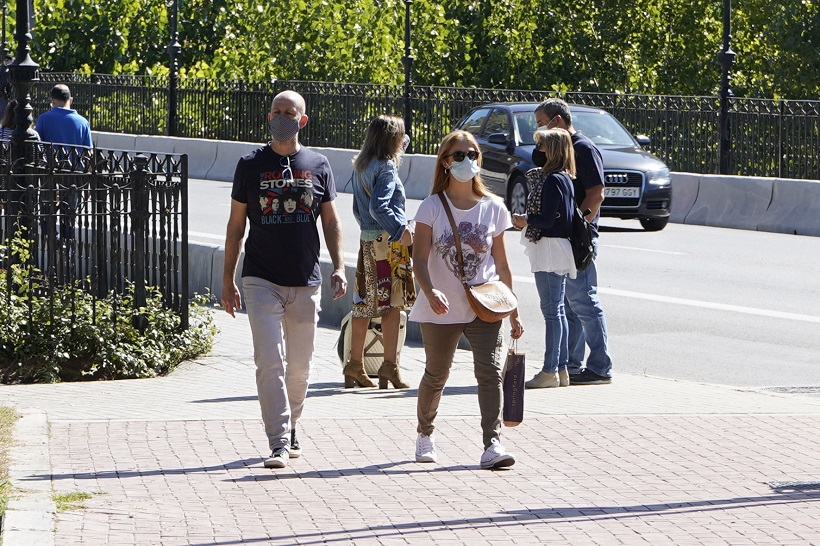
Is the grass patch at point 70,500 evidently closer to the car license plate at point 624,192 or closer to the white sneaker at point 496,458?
the white sneaker at point 496,458

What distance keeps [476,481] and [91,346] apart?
13.0 ft

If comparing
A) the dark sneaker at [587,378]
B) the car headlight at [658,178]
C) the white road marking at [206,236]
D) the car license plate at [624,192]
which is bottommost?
the white road marking at [206,236]

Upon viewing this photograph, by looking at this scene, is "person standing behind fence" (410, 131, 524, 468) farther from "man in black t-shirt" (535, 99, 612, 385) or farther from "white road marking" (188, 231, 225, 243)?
"white road marking" (188, 231, 225, 243)

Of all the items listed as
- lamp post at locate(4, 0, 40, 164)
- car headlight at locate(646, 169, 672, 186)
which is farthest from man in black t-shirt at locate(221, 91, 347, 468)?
car headlight at locate(646, 169, 672, 186)

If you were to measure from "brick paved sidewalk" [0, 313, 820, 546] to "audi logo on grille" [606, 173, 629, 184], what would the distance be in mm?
10048

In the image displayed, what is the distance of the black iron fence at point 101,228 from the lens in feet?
34.4

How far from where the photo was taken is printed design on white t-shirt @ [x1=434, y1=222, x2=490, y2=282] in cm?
755

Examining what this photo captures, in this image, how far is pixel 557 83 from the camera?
39.9m

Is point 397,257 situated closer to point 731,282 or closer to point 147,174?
point 147,174

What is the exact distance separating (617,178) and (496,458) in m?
13.2

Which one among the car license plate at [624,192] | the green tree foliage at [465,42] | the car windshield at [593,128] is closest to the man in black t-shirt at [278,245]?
the car license plate at [624,192]

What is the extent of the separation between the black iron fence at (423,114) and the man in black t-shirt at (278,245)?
16.3 metres

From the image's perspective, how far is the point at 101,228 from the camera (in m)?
10.6

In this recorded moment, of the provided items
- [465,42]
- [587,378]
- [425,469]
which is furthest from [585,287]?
[465,42]
